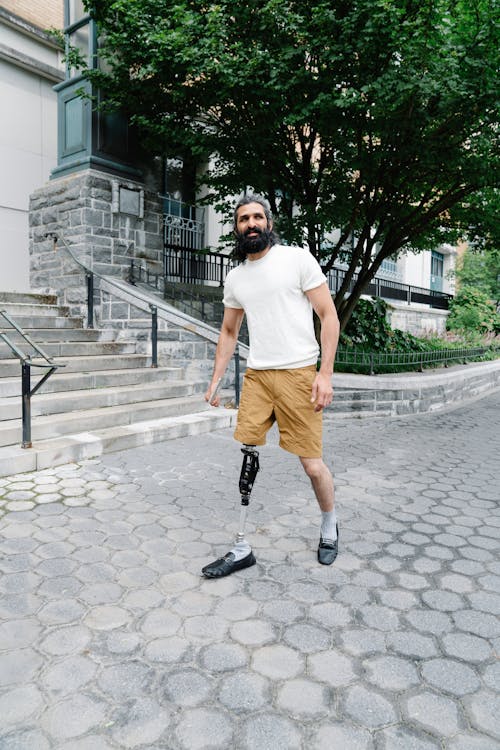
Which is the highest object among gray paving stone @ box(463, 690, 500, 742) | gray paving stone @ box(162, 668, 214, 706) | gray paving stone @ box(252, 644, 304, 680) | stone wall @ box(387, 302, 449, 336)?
stone wall @ box(387, 302, 449, 336)

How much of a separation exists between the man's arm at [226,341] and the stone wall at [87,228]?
20.0 feet

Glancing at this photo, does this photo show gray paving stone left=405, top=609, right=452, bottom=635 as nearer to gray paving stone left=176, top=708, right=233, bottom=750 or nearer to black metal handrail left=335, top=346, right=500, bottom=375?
gray paving stone left=176, top=708, right=233, bottom=750

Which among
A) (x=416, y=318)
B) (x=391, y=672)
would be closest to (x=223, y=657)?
(x=391, y=672)

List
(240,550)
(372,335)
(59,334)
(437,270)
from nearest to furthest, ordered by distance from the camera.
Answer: (240,550)
(59,334)
(372,335)
(437,270)

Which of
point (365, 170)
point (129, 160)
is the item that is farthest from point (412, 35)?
point (129, 160)

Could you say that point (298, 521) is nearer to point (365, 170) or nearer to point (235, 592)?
point (235, 592)

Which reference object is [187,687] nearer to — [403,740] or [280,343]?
[403,740]

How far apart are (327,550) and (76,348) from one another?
5.49m

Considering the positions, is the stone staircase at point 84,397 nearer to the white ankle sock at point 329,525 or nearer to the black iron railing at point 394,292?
the white ankle sock at point 329,525

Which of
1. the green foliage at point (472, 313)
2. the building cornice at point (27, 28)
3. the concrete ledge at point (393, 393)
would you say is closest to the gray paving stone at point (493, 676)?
the concrete ledge at point (393, 393)

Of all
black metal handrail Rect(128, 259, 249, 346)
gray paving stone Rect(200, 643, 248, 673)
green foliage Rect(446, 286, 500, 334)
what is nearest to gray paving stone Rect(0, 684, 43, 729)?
gray paving stone Rect(200, 643, 248, 673)

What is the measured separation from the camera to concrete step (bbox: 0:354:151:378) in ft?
21.3

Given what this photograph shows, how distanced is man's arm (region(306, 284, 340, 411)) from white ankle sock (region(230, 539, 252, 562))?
0.95 metres

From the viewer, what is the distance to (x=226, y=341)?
3.43 meters
